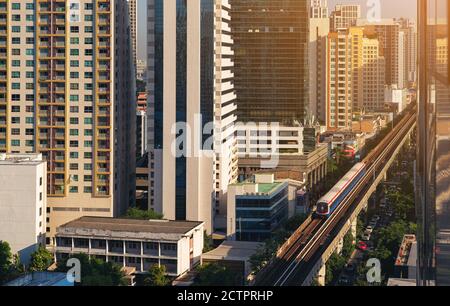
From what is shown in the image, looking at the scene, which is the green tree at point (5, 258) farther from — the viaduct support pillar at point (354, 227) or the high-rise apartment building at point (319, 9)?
the high-rise apartment building at point (319, 9)

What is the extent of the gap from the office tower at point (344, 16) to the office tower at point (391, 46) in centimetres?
61

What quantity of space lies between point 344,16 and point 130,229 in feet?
29.4

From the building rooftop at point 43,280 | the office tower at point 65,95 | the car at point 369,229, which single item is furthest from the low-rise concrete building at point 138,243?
the car at point 369,229

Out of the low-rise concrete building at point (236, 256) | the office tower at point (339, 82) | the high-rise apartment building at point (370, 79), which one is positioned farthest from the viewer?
the high-rise apartment building at point (370, 79)

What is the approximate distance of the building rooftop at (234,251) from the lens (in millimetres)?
5254

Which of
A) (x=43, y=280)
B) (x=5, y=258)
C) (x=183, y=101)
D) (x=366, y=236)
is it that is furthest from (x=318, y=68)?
(x=43, y=280)

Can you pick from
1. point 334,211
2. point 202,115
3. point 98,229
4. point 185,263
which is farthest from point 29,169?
point 334,211

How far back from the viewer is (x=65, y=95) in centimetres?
637

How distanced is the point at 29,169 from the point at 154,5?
183 cm

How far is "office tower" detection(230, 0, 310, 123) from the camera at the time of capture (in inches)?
404
